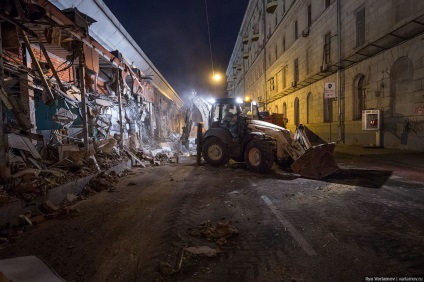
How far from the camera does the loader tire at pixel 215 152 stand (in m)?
9.75

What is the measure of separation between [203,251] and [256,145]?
5524 millimetres

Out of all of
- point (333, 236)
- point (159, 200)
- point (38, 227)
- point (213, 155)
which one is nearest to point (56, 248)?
point (38, 227)

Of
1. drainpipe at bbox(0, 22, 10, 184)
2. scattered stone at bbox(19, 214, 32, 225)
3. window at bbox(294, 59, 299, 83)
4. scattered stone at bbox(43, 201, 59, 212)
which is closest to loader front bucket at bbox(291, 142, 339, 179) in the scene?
scattered stone at bbox(43, 201, 59, 212)

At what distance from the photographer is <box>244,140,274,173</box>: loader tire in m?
7.93

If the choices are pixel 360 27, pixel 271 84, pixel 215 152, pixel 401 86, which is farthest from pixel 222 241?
pixel 271 84

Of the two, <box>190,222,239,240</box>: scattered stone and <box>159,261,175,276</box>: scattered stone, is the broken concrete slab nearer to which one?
<box>190,222,239,240</box>: scattered stone

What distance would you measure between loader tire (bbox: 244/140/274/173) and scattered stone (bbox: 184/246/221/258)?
5165 mm

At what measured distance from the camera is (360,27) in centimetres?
1378

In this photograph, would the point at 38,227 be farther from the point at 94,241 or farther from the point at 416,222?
the point at 416,222

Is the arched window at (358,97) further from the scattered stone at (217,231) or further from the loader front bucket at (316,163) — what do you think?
the scattered stone at (217,231)

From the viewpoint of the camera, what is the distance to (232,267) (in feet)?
9.04

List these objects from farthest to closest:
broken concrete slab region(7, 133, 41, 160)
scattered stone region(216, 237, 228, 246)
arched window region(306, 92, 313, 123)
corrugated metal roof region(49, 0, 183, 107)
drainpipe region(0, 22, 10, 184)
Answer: arched window region(306, 92, 313, 123) < corrugated metal roof region(49, 0, 183, 107) < broken concrete slab region(7, 133, 41, 160) < drainpipe region(0, 22, 10, 184) < scattered stone region(216, 237, 228, 246)

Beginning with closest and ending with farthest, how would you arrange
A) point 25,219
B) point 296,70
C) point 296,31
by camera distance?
1. point 25,219
2. point 296,31
3. point 296,70

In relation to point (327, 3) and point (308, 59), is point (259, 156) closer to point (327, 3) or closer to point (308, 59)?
point (327, 3)
